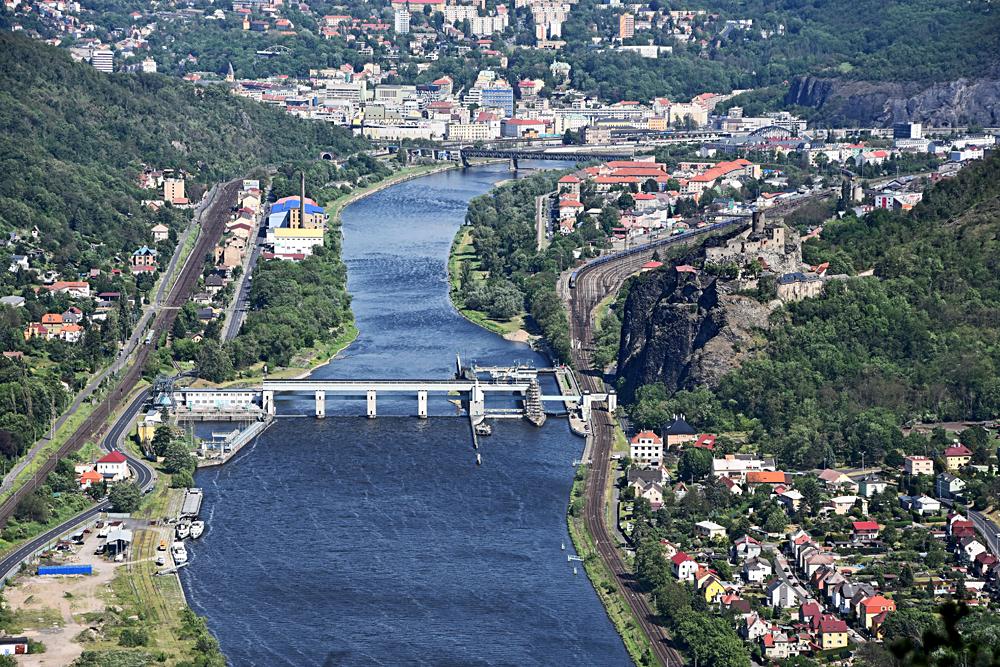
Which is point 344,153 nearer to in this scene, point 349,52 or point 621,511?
point 349,52

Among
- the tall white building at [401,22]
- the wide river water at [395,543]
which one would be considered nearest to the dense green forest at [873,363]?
the wide river water at [395,543]

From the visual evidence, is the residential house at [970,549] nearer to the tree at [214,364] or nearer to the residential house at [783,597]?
the residential house at [783,597]

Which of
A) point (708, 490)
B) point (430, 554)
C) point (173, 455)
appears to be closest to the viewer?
point (430, 554)

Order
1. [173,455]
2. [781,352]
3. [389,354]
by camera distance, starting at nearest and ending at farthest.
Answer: [173,455] → [781,352] → [389,354]

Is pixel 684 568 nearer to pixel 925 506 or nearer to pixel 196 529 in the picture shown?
pixel 925 506

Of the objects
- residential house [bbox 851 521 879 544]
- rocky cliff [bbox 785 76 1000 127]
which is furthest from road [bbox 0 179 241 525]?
rocky cliff [bbox 785 76 1000 127]

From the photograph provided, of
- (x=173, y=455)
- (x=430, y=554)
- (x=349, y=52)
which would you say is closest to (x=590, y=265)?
(x=173, y=455)

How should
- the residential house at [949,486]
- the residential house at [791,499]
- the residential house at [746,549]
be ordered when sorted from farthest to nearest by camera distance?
the residential house at [949,486] < the residential house at [791,499] < the residential house at [746,549]
